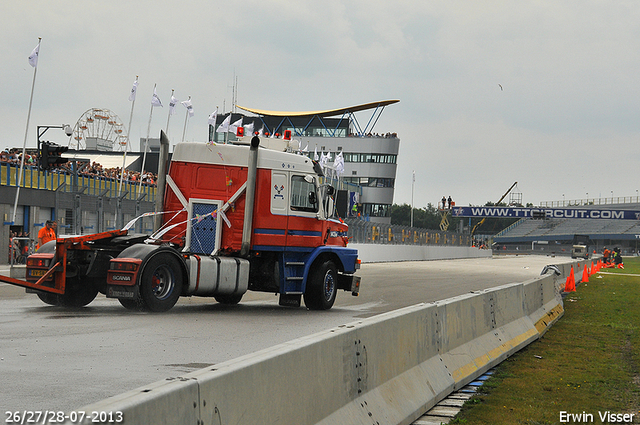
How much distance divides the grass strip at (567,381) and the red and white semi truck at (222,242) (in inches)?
193

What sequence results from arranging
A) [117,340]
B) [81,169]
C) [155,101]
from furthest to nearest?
[155,101] → [81,169] → [117,340]

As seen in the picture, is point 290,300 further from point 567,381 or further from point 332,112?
point 332,112

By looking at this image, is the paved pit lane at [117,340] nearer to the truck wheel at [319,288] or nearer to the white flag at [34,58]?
the truck wheel at [319,288]

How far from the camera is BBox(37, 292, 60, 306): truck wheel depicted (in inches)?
580

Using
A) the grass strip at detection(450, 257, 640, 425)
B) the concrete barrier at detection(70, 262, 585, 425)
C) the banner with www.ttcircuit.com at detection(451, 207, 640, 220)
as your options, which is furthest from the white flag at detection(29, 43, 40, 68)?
the banner with www.ttcircuit.com at detection(451, 207, 640, 220)

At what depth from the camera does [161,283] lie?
45.3 feet

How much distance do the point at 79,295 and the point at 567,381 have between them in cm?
930

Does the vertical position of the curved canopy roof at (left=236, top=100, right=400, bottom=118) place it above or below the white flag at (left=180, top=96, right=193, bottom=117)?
above

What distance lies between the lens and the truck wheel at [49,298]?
14742mm

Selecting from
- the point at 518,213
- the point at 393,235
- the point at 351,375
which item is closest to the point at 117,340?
the point at 351,375

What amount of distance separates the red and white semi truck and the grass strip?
16.0ft

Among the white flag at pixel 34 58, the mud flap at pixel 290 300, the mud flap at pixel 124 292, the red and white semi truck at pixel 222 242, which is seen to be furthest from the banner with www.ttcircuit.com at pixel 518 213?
the mud flap at pixel 124 292

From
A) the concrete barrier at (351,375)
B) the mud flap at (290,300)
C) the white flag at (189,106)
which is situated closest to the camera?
the concrete barrier at (351,375)

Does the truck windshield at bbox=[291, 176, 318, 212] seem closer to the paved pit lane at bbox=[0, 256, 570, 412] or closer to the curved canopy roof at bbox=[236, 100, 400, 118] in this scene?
the paved pit lane at bbox=[0, 256, 570, 412]
